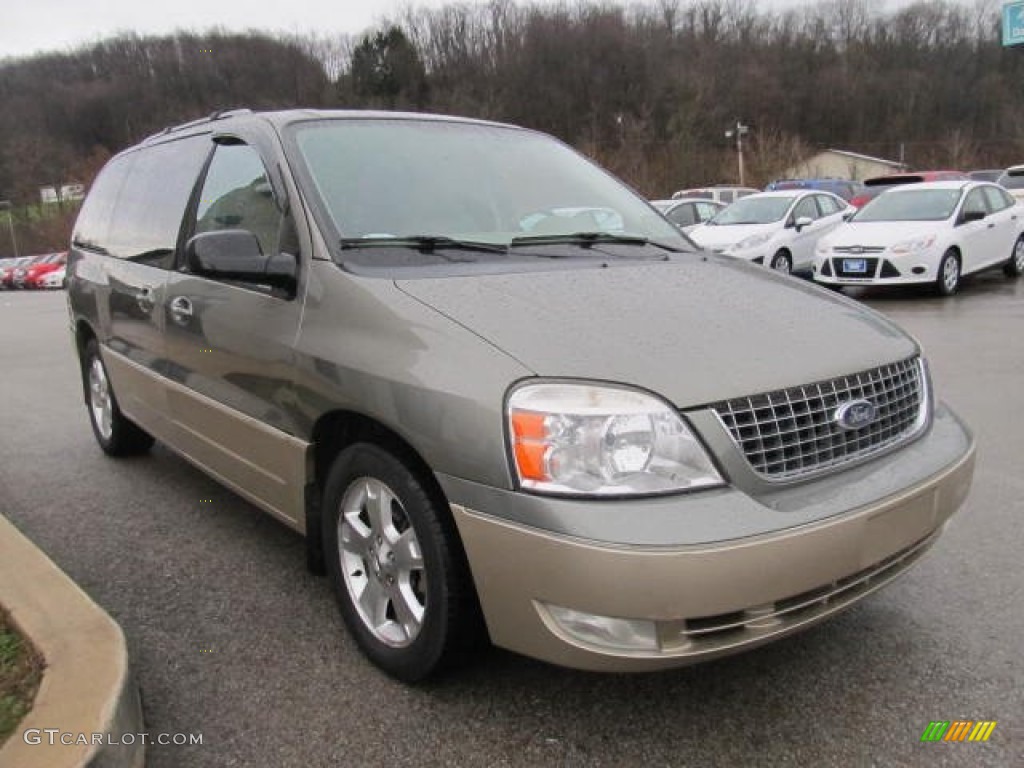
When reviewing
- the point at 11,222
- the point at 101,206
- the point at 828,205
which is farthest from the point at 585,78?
the point at 101,206

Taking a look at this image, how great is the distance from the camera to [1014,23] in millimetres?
27156

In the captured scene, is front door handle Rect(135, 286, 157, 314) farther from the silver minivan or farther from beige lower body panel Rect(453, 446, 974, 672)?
beige lower body panel Rect(453, 446, 974, 672)

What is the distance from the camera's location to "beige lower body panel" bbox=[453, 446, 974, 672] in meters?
Answer: 2.02

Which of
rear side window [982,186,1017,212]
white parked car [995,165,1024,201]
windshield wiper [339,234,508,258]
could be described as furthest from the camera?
white parked car [995,165,1024,201]

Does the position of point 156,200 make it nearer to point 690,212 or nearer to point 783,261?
point 783,261

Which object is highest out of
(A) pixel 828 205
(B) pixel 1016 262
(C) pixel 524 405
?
(C) pixel 524 405

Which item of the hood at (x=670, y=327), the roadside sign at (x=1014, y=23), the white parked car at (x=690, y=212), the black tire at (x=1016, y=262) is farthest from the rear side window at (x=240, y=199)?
the roadside sign at (x=1014, y=23)

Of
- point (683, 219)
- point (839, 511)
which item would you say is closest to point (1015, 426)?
point (839, 511)

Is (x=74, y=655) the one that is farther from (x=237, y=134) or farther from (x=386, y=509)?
(x=237, y=134)

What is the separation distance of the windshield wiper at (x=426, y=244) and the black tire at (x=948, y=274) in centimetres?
1019

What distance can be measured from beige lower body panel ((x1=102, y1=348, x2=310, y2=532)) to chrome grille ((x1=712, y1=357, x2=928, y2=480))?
1421 millimetres

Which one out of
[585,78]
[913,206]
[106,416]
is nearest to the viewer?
[106,416]

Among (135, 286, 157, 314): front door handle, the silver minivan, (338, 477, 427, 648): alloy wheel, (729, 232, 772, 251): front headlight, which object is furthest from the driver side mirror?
(729, 232, 772, 251): front headlight

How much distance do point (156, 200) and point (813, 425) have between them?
3.27 metres
